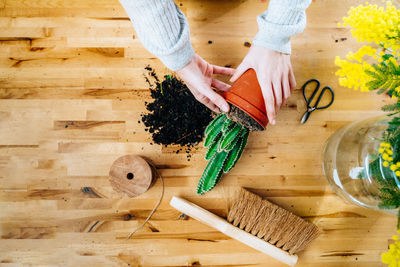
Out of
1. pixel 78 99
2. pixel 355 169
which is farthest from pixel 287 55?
pixel 78 99

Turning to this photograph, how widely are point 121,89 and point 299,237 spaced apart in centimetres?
100

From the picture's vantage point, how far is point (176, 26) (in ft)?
2.66

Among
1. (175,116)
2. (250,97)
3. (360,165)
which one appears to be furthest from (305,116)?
(175,116)

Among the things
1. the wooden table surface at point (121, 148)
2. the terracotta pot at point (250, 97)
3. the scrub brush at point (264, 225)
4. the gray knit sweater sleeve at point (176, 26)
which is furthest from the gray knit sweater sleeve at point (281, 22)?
the scrub brush at point (264, 225)

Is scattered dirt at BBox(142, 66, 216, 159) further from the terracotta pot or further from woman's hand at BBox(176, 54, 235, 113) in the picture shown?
the terracotta pot

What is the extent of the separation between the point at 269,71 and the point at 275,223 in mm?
629

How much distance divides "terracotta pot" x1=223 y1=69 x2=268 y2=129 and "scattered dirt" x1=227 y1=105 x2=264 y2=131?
0.04m

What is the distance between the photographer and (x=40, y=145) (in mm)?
1197

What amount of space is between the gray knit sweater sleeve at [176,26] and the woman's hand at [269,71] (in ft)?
0.09

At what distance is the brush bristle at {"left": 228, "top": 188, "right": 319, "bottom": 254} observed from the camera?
1111 mm

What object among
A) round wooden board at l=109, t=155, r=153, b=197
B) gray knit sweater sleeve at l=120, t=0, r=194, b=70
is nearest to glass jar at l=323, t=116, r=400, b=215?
gray knit sweater sleeve at l=120, t=0, r=194, b=70

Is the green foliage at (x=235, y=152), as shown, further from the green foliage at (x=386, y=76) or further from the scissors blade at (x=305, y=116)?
the green foliage at (x=386, y=76)

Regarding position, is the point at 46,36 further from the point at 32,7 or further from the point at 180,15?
the point at 180,15

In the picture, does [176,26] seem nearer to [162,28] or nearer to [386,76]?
[162,28]
